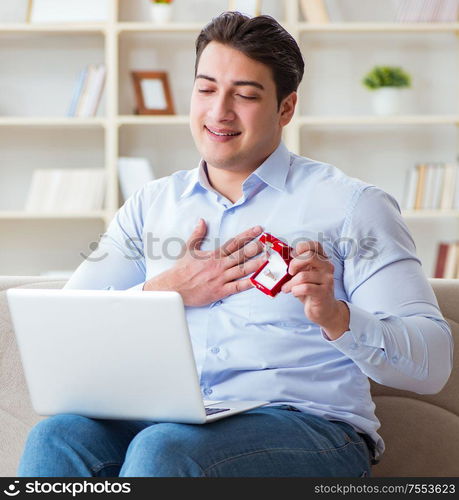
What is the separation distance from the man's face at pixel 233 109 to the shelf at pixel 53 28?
238 cm

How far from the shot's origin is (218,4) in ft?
13.1

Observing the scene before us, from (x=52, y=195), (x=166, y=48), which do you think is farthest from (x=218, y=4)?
(x=52, y=195)

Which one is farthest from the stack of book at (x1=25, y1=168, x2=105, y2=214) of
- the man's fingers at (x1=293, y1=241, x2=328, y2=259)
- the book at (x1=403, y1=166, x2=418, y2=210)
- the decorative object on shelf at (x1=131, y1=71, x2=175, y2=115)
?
the man's fingers at (x1=293, y1=241, x2=328, y2=259)

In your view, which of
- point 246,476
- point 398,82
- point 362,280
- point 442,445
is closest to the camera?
point 246,476

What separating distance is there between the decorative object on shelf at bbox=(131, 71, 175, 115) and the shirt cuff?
2767 mm

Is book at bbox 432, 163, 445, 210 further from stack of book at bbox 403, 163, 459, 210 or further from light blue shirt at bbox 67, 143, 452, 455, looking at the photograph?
light blue shirt at bbox 67, 143, 452, 455

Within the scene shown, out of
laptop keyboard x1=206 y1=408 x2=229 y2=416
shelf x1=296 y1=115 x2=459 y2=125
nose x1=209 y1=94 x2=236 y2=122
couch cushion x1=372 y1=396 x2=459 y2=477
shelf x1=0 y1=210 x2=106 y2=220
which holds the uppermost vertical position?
nose x1=209 y1=94 x2=236 y2=122

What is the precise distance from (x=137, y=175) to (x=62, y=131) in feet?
1.56

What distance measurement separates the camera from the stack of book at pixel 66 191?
3.88 metres

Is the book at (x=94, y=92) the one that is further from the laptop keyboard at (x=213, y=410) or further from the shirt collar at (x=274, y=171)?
the laptop keyboard at (x=213, y=410)

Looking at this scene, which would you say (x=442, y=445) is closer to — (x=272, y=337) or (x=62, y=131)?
(x=272, y=337)

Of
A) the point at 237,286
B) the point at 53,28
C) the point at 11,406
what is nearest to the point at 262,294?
the point at 237,286

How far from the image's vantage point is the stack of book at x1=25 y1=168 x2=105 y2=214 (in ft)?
12.7

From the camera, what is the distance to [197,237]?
1587 millimetres
